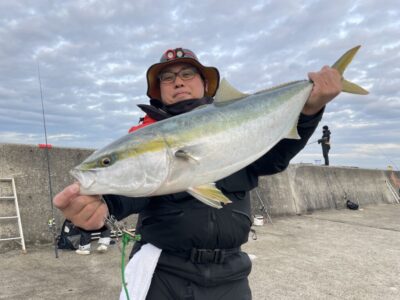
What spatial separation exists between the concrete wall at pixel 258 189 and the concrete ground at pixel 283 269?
0.58 meters

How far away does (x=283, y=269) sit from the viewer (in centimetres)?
532

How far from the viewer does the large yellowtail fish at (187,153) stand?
1834mm

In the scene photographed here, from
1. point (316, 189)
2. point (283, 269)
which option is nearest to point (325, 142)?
point (316, 189)

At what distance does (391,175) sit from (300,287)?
1402 cm

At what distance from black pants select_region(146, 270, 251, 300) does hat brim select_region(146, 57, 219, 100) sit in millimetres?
1638

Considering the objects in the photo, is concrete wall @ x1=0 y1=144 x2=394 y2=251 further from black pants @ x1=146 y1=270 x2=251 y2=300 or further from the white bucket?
black pants @ x1=146 y1=270 x2=251 y2=300

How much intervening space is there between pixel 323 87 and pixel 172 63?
4.23 ft

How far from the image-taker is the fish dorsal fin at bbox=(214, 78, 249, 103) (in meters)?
2.34

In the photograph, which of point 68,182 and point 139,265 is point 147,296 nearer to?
point 139,265

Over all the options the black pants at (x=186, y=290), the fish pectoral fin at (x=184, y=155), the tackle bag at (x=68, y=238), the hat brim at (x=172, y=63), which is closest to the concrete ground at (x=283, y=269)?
the tackle bag at (x=68, y=238)

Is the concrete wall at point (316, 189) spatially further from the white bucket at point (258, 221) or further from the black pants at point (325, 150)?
the black pants at point (325, 150)

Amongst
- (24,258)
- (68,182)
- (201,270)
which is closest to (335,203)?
(68,182)

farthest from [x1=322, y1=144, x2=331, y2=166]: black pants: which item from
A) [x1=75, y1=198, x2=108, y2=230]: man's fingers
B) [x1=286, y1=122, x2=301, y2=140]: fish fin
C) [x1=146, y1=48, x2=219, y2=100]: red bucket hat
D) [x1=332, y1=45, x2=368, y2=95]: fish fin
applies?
[x1=75, y1=198, x2=108, y2=230]: man's fingers

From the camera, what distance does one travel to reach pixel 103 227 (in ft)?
7.06
